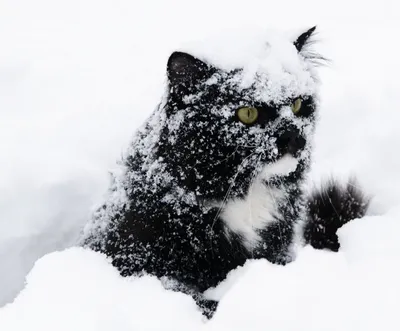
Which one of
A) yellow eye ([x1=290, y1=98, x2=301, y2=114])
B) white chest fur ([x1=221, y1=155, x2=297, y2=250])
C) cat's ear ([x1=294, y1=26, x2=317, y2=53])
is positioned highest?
cat's ear ([x1=294, y1=26, x2=317, y2=53])

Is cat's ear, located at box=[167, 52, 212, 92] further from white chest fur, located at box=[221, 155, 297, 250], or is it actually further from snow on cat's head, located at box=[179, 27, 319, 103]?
white chest fur, located at box=[221, 155, 297, 250]

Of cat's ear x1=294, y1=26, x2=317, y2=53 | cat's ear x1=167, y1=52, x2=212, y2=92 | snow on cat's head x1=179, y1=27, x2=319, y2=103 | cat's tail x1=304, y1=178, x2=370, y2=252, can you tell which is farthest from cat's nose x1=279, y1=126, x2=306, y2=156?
cat's tail x1=304, y1=178, x2=370, y2=252

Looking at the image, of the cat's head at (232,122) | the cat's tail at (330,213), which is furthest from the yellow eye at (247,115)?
the cat's tail at (330,213)

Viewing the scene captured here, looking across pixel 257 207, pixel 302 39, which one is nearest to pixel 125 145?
pixel 257 207

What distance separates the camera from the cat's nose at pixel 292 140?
72.7 inches

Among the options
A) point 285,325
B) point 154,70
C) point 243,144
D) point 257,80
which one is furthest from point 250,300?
point 154,70

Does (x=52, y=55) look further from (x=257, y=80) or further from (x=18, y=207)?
(x=257, y=80)

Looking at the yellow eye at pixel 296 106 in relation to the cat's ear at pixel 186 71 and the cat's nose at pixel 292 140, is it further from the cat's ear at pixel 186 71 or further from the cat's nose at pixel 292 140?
the cat's ear at pixel 186 71

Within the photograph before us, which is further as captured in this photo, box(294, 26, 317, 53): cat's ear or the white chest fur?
box(294, 26, 317, 53): cat's ear

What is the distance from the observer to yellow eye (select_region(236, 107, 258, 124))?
1.82m

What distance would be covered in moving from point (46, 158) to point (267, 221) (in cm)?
157

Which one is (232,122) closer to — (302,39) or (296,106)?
(296,106)

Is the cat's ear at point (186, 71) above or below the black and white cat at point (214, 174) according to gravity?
above

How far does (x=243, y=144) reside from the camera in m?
1.84
